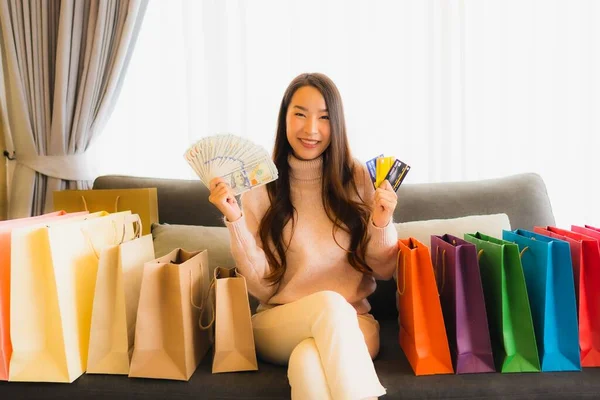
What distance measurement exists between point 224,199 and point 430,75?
1478 millimetres

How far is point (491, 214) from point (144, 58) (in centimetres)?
193

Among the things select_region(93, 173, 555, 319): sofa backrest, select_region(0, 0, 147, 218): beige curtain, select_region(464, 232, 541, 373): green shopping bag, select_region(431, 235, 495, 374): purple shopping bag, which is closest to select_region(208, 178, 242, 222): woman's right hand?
select_region(93, 173, 555, 319): sofa backrest

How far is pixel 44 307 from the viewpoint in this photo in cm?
141

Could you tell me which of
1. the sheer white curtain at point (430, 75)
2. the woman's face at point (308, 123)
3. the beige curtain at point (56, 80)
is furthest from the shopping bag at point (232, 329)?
the beige curtain at point (56, 80)

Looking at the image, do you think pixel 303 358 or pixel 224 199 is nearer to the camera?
pixel 303 358

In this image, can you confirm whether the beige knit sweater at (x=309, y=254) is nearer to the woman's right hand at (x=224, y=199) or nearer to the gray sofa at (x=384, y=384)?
the woman's right hand at (x=224, y=199)

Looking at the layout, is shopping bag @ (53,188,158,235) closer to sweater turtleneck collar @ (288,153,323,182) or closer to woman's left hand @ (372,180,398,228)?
sweater turtleneck collar @ (288,153,323,182)

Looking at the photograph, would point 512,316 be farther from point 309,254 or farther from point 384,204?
point 309,254

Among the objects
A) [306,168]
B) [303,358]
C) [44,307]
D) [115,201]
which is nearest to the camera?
[303,358]

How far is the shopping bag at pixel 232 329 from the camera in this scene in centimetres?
143

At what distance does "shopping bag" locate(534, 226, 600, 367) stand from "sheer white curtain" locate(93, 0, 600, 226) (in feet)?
3.87

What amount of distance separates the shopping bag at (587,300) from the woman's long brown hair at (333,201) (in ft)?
2.08

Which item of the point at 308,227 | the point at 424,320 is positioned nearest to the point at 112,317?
the point at 308,227

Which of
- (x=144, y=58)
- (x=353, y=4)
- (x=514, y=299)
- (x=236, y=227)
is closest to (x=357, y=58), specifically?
(x=353, y=4)
